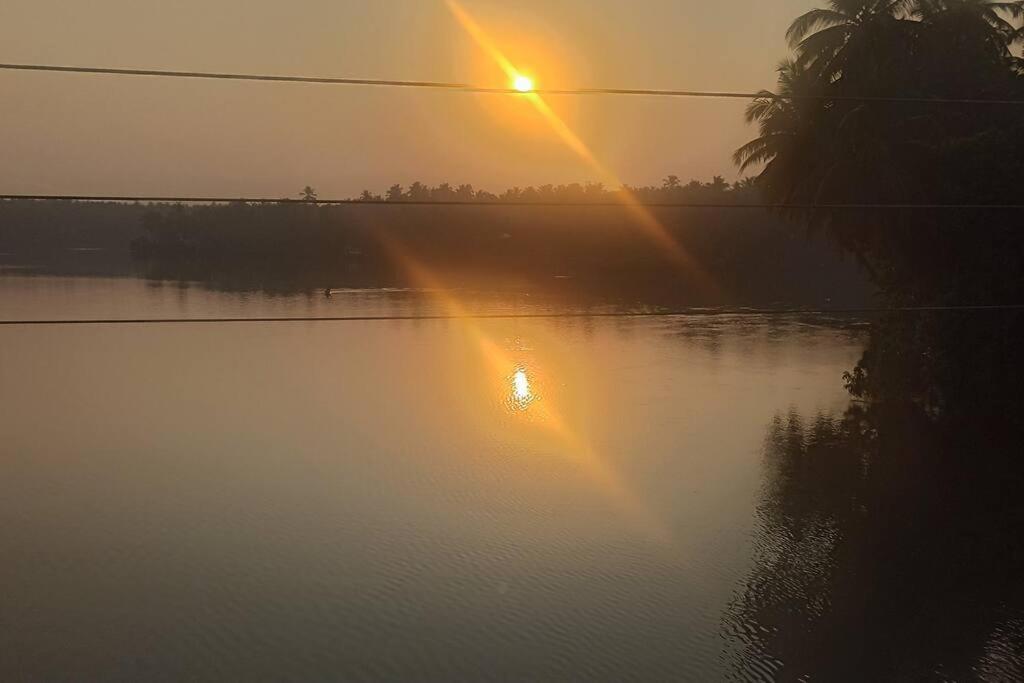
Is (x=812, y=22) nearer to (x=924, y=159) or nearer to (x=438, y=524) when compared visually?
(x=924, y=159)

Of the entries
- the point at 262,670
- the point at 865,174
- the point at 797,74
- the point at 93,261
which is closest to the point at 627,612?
the point at 262,670

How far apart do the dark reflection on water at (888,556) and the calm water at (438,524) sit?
8cm

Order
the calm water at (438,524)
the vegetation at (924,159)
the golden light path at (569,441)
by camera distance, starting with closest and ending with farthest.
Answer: the calm water at (438,524) < the golden light path at (569,441) < the vegetation at (924,159)

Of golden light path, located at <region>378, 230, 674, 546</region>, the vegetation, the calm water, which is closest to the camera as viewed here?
the calm water

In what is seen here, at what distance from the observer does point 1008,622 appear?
1424cm

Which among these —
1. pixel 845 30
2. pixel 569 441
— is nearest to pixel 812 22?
pixel 845 30

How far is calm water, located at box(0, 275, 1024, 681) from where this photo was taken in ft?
43.8

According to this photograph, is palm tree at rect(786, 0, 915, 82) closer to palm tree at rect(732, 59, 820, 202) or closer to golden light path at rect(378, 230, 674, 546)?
palm tree at rect(732, 59, 820, 202)

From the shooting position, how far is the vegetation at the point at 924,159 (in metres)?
19.5

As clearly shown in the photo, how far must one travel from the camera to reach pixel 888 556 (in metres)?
17.0

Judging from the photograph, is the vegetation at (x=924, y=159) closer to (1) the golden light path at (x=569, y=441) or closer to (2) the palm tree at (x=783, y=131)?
(2) the palm tree at (x=783, y=131)

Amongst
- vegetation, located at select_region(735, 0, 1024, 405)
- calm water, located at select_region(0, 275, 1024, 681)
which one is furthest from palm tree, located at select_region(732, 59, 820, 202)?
calm water, located at select_region(0, 275, 1024, 681)

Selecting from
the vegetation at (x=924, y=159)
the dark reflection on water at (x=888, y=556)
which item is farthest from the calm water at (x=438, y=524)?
the vegetation at (x=924, y=159)

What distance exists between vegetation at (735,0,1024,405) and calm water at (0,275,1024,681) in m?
3.58
